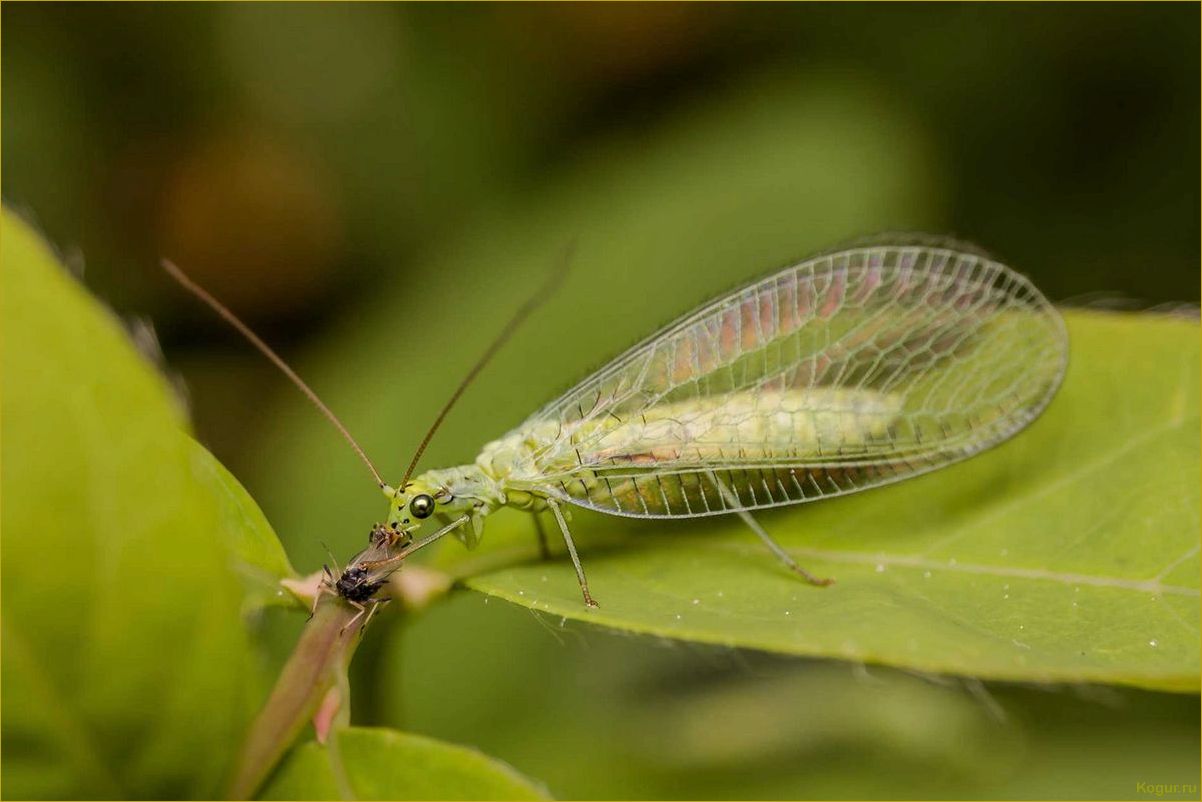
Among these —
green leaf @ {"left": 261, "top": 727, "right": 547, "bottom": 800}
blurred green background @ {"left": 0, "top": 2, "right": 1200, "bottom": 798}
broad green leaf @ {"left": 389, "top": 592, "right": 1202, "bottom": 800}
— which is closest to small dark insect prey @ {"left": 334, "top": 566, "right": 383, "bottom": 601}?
green leaf @ {"left": 261, "top": 727, "right": 547, "bottom": 800}

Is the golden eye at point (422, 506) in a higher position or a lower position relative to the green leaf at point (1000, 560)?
higher

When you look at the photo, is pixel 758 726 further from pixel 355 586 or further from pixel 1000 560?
pixel 355 586

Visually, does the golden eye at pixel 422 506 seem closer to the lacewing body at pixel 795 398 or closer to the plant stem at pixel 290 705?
the lacewing body at pixel 795 398

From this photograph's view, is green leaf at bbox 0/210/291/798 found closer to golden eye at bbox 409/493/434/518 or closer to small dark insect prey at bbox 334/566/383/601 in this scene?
small dark insect prey at bbox 334/566/383/601

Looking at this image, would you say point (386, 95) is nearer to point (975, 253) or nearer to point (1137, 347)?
point (975, 253)

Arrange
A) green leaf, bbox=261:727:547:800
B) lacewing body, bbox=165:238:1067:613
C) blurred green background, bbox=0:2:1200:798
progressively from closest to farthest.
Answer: green leaf, bbox=261:727:547:800 → lacewing body, bbox=165:238:1067:613 → blurred green background, bbox=0:2:1200:798

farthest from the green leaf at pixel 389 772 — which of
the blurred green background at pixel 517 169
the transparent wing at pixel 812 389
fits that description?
the blurred green background at pixel 517 169

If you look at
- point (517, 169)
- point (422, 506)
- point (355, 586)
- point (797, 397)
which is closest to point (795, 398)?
point (797, 397)
